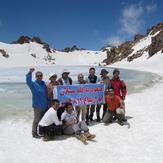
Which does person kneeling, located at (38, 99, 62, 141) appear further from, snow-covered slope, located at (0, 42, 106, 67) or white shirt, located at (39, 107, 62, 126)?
snow-covered slope, located at (0, 42, 106, 67)

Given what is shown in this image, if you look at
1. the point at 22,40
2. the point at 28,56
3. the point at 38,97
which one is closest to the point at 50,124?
the point at 38,97

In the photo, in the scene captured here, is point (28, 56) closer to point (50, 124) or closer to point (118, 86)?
point (118, 86)

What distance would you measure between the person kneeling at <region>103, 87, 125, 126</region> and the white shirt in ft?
6.51

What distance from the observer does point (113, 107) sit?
6.16 m

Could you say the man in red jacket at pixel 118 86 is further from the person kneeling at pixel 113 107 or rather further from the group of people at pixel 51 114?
the group of people at pixel 51 114

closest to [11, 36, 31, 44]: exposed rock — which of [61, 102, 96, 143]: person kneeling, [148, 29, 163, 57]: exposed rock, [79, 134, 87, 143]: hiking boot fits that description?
[148, 29, 163, 57]: exposed rock

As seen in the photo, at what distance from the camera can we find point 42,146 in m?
4.58

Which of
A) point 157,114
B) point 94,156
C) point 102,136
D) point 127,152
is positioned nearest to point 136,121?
point 157,114

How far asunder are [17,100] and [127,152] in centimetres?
835

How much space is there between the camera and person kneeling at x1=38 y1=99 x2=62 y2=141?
4.84m

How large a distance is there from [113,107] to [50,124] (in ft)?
7.73

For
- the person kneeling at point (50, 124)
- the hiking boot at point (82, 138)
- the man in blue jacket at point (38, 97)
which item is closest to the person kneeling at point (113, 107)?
the hiking boot at point (82, 138)

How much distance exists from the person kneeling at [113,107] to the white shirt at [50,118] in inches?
78.1

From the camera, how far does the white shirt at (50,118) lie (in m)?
4.83
